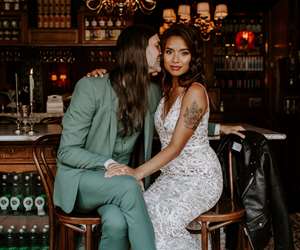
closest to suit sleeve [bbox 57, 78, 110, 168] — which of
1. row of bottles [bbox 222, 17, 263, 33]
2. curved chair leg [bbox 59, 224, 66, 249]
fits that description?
curved chair leg [bbox 59, 224, 66, 249]

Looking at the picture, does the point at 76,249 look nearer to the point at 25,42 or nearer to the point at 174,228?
the point at 174,228

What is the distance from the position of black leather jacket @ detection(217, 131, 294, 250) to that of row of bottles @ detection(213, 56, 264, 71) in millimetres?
7566

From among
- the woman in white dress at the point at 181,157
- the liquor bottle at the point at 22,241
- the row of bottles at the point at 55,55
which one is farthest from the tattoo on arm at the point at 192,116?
the row of bottles at the point at 55,55

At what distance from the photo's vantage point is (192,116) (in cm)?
260

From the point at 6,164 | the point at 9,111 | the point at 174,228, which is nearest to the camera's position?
the point at 174,228

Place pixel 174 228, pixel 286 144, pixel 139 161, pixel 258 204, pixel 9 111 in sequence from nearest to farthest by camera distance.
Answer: pixel 174 228, pixel 258 204, pixel 139 161, pixel 286 144, pixel 9 111

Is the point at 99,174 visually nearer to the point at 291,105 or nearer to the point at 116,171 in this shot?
the point at 116,171

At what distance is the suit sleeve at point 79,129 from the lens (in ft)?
8.10

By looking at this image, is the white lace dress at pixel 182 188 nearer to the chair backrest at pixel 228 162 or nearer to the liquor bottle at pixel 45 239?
the chair backrest at pixel 228 162

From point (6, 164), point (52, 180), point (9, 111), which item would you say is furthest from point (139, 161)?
point (9, 111)

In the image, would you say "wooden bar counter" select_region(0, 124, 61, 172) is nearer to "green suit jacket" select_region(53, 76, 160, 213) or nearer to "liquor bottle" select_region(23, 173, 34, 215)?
"liquor bottle" select_region(23, 173, 34, 215)

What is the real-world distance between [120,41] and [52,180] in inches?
36.2

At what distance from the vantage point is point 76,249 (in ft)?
10.3

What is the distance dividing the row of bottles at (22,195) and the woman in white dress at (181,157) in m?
1.08
